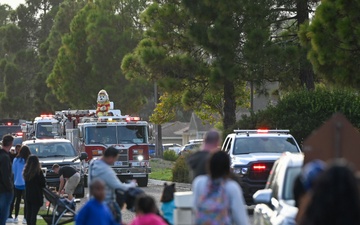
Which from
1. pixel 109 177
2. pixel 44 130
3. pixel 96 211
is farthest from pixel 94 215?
pixel 44 130

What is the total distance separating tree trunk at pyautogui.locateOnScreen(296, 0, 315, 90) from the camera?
126ft

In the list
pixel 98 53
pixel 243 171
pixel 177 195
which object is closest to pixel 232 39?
pixel 243 171

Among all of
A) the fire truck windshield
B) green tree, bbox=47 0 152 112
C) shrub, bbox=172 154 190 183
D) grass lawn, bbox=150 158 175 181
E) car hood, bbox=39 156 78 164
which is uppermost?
green tree, bbox=47 0 152 112

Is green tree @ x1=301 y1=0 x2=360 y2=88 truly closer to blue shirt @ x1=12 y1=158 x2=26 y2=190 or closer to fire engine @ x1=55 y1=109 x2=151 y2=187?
blue shirt @ x1=12 y1=158 x2=26 y2=190

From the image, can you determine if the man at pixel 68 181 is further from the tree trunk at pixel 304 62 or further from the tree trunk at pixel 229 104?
the tree trunk at pixel 229 104

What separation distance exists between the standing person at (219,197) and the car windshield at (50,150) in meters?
22.1

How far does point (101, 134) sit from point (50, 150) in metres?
3.95

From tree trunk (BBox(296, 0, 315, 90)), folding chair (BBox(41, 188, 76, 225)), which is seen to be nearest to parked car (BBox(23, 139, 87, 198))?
tree trunk (BBox(296, 0, 315, 90))

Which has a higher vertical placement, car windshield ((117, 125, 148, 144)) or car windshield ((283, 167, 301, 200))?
car windshield ((117, 125, 148, 144))

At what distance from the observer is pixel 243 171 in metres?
22.8

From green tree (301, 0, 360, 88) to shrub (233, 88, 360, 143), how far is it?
4.01 meters

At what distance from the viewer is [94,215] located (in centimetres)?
1171

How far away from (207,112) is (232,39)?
18.2m

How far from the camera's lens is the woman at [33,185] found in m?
19.1
